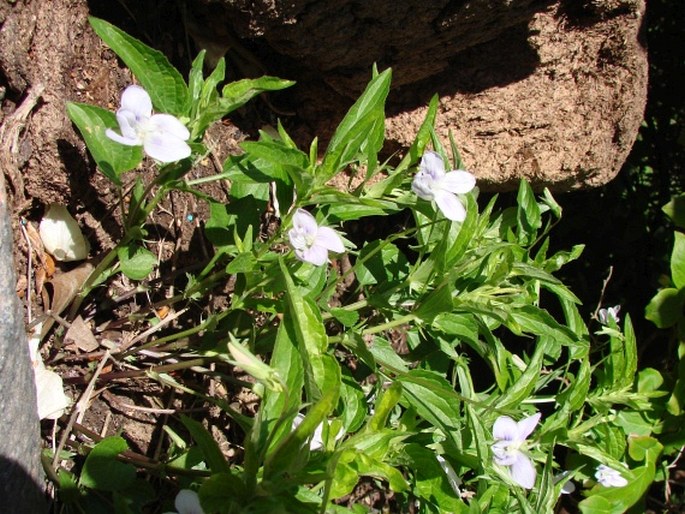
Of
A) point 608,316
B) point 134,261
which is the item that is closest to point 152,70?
point 134,261

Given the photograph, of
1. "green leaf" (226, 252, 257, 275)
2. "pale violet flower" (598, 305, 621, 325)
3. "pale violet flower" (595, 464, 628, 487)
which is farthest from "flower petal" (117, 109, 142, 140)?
"pale violet flower" (595, 464, 628, 487)

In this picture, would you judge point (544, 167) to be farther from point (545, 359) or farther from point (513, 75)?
point (545, 359)

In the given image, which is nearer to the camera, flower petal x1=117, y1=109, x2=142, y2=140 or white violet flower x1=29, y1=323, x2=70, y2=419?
flower petal x1=117, y1=109, x2=142, y2=140

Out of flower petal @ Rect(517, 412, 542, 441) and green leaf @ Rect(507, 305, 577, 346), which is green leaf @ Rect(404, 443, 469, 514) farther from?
green leaf @ Rect(507, 305, 577, 346)

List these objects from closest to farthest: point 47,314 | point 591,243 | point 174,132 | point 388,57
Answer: point 174,132, point 47,314, point 388,57, point 591,243

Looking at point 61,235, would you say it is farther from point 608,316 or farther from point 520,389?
point 608,316

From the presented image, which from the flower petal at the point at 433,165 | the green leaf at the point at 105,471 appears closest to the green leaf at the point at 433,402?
the flower petal at the point at 433,165

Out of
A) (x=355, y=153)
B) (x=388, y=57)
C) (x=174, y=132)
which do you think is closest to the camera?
(x=174, y=132)

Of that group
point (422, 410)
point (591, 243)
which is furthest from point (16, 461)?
point (591, 243)
